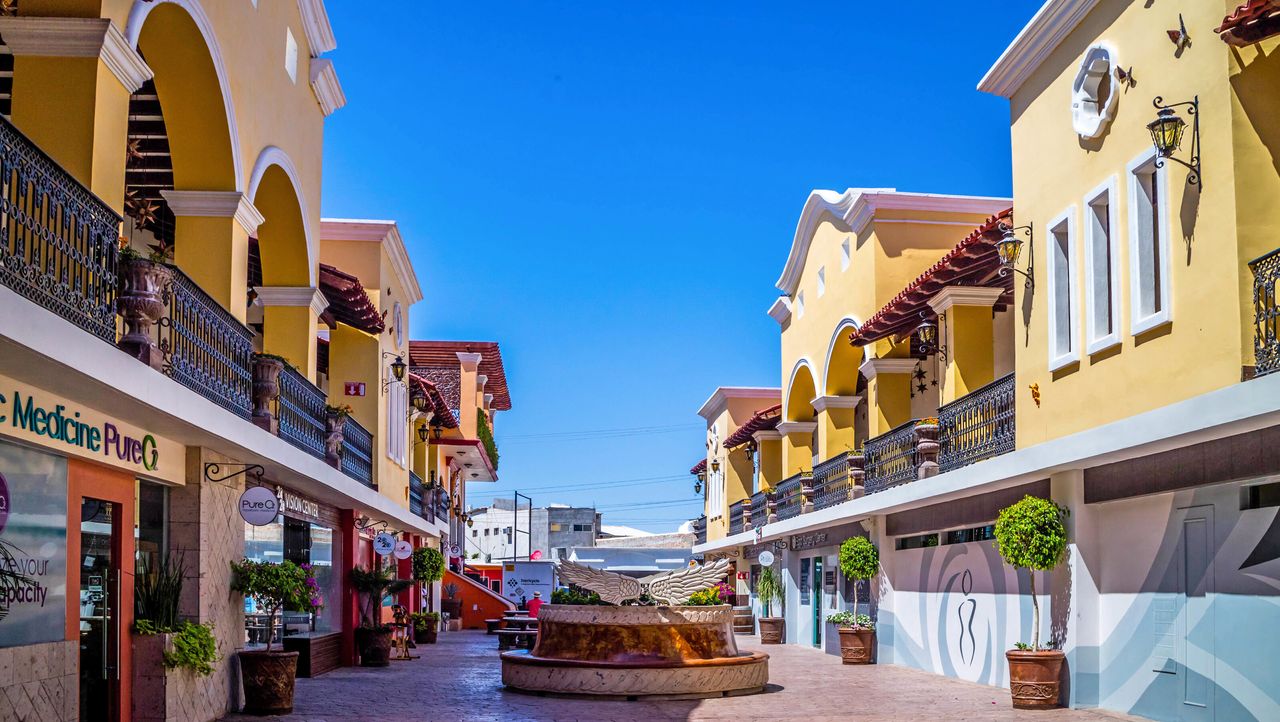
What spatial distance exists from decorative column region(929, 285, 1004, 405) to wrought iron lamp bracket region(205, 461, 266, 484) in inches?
397

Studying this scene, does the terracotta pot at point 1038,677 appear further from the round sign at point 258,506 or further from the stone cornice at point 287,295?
the stone cornice at point 287,295

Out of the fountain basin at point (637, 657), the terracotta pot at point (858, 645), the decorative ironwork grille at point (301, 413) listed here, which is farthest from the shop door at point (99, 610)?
the terracotta pot at point (858, 645)

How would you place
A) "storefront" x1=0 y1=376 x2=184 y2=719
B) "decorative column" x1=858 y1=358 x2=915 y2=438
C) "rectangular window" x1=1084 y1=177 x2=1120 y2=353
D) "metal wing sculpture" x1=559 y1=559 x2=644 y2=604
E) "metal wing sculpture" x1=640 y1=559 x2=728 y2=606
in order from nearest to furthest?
"storefront" x1=0 y1=376 x2=184 y2=719 → "rectangular window" x1=1084 y1=177 x2=1120 y2=353 → "metal wing sculpture" x1=559 y1=559 x2=644 y2=604 → "metal wing sculpture" x1=640 y1=559 x2=728 y2=606 → "decorative column" x1=858 y1=358 x2=915 y2=438

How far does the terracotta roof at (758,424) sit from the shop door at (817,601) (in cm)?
514

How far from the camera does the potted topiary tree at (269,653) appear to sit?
45.5 feet

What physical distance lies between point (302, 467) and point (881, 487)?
1043 cm

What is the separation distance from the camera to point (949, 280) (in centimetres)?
1855

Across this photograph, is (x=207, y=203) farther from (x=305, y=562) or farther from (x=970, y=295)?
(x=970, y=295)

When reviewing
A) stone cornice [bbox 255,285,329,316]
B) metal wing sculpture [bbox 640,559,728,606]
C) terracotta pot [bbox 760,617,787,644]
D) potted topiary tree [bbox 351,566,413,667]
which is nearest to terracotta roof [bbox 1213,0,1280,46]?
metal wing sculpture [bbox 640,559,728,606]

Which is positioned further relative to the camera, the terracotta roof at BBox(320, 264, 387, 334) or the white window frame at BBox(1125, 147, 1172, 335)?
the terracotta roof at BBox(320, 264, 387, 334)

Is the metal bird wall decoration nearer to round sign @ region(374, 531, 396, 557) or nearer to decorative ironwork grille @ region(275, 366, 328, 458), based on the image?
decorative ironwork grille @ region(275, 366, 328, 458)

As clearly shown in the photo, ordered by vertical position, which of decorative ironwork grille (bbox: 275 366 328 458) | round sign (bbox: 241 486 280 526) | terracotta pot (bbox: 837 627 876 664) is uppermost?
decorative ironwork grille (bbox: 275 366 328 458)

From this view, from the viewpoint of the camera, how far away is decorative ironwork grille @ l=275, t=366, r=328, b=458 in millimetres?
15617

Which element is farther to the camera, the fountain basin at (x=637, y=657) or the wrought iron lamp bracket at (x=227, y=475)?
the fountain basin at (x=637, y=657)
